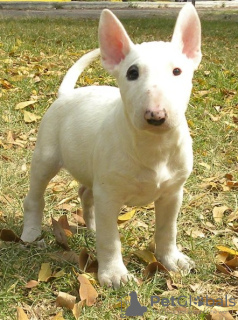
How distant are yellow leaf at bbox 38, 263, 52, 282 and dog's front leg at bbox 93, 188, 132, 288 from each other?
30 cm

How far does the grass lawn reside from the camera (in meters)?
2.73

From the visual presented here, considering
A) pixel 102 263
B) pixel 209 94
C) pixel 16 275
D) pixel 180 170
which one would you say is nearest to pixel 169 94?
pixel 180 170

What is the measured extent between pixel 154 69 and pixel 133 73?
0.12 m

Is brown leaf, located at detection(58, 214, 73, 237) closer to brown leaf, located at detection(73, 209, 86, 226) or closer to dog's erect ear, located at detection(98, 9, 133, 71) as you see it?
brown leaf, located at detection(73, 209, 86, 226)

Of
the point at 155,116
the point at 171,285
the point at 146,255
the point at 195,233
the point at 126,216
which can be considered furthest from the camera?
the point at 126,216

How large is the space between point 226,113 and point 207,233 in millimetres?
2264

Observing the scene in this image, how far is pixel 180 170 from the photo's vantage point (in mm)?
2693

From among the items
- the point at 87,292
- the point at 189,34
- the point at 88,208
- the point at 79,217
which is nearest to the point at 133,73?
the point at 189,34

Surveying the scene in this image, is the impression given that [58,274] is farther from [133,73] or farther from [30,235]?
[133,73]

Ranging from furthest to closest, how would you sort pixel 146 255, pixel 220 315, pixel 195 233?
pixel 195 233 < pixel 146 255 < pixel 220 315

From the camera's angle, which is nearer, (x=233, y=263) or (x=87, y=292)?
(x=87, y=292)

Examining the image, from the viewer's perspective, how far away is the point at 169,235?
118 inches

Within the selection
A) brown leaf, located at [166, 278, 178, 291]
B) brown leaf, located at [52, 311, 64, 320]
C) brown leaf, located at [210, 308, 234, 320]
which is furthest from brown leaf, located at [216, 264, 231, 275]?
brown leaf, located at [52, 311, 64, 320]

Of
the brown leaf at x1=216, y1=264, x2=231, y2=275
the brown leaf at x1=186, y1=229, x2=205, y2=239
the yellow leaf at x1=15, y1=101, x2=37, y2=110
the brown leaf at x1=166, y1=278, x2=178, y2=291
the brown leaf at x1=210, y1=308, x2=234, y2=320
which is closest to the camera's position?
the brown leaf at x1=210, y1=308, x2=234, y2=320
